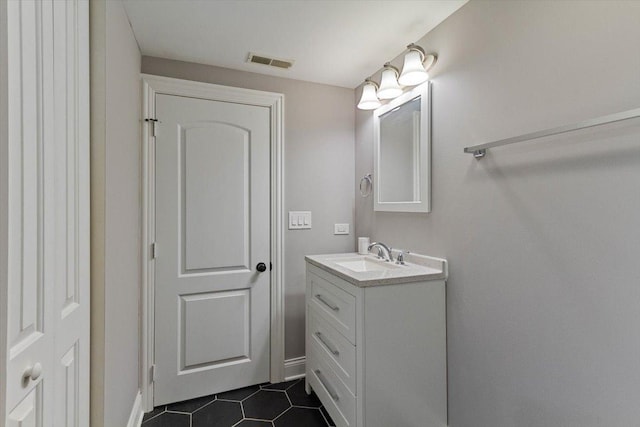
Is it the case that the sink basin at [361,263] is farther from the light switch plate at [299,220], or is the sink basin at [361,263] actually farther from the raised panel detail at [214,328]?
the raised panel detail at [214,328]

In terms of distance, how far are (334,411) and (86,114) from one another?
1.75 meters

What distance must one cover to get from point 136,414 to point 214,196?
1347mm

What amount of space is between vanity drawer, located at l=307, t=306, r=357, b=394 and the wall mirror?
0.82m

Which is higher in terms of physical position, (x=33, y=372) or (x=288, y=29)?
(x=288, y=29)

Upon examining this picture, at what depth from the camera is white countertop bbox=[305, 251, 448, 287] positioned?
145 cm

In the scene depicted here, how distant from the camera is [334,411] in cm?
163

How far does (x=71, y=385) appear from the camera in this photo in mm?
970

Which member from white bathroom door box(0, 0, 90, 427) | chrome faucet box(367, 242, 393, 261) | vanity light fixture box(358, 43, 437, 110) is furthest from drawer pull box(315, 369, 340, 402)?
vanity light fixture box(358, 43, 437, 110)

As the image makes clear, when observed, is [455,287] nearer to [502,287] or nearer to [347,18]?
[502,287]

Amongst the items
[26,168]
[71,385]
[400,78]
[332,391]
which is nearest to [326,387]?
[332,391]

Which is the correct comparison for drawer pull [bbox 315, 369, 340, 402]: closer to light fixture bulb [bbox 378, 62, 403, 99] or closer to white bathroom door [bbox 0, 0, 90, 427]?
white bathroom door [bbox 0, 0, 90, 427]

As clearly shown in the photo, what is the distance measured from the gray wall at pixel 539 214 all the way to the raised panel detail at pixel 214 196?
1.27m

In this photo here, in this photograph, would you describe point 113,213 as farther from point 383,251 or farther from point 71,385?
point 383,251

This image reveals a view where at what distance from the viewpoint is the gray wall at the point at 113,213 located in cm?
114
